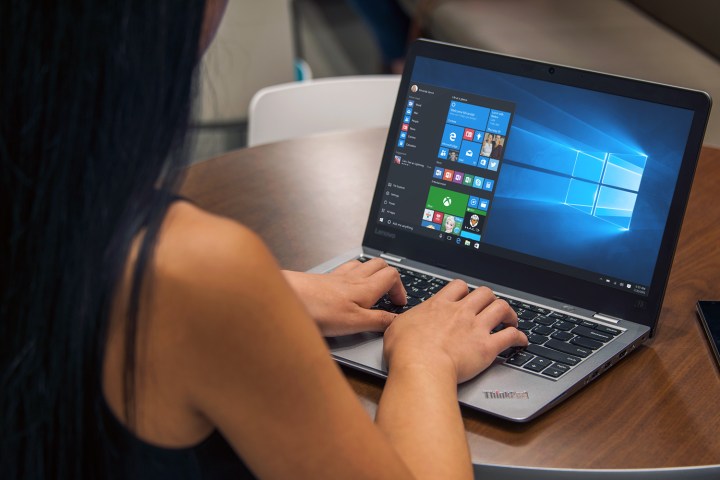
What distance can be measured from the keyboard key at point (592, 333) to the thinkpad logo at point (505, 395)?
14 cm

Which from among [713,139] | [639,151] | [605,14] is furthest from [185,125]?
[605,14]

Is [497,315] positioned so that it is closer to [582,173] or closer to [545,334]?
[545,334]

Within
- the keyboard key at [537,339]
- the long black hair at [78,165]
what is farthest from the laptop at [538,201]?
the long black hair at [78,165]

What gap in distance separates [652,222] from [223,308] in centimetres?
61

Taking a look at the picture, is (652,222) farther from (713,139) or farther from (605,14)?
(605,14)

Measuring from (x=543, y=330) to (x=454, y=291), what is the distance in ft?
0.37

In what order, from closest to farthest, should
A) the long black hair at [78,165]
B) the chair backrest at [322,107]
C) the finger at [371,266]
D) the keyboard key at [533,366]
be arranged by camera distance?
the long black hair at [78,165]
the keyboard key at [533,366]
the finger at [371,266]
the chair backrest at [322,107]

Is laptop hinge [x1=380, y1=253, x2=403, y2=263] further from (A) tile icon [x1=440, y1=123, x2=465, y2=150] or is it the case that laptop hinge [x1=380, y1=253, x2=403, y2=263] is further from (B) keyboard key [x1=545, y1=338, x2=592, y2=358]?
(B) keyboard key [x1=545, y1=338, x2=592, y2=358]

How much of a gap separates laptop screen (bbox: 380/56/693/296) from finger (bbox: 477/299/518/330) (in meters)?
0.12

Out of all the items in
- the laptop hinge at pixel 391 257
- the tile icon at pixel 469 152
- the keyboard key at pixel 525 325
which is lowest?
the keyboard key at pixel 525 325

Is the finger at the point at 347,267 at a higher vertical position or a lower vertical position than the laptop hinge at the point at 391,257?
lower

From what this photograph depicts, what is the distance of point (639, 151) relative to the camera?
110 cm

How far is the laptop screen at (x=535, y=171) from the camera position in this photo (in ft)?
3.61

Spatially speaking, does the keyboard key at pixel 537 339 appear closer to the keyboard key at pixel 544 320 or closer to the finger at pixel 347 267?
the keyboard key at pixel 544 320
